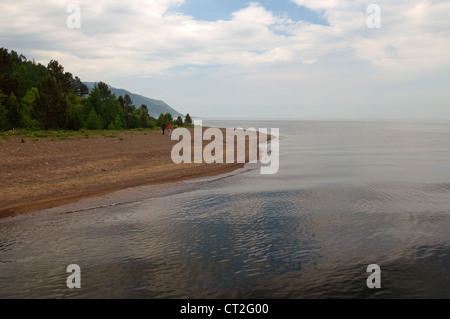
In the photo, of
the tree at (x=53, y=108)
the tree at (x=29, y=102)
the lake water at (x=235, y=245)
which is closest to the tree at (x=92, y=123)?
the tree at (x=29, y=102)

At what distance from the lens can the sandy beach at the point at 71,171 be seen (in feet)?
51.9

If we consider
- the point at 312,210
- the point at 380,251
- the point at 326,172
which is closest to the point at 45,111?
the point at 326,172

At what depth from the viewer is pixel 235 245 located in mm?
10562

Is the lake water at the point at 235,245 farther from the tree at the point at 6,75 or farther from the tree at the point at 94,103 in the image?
the tree at the point at 94,103

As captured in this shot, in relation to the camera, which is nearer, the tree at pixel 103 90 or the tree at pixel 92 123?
the tree at pixel 92 123

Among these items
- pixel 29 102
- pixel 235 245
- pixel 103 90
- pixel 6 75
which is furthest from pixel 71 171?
pixel 103 90

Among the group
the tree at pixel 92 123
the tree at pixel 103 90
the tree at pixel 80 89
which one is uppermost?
the tree at pixel 80 89

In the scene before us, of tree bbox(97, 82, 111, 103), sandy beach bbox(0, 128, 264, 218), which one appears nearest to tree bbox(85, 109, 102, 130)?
sandy beach bbox(0, 128, 264, 218)

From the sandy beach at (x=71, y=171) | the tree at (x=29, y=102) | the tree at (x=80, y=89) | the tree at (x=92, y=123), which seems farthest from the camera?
the tree at (x=80, y=89)

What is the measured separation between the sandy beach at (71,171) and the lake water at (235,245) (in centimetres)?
169

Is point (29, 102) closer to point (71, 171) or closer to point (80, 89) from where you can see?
point (71, 171)

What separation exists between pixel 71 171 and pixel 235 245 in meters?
15.8

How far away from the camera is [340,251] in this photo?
10.1 m
